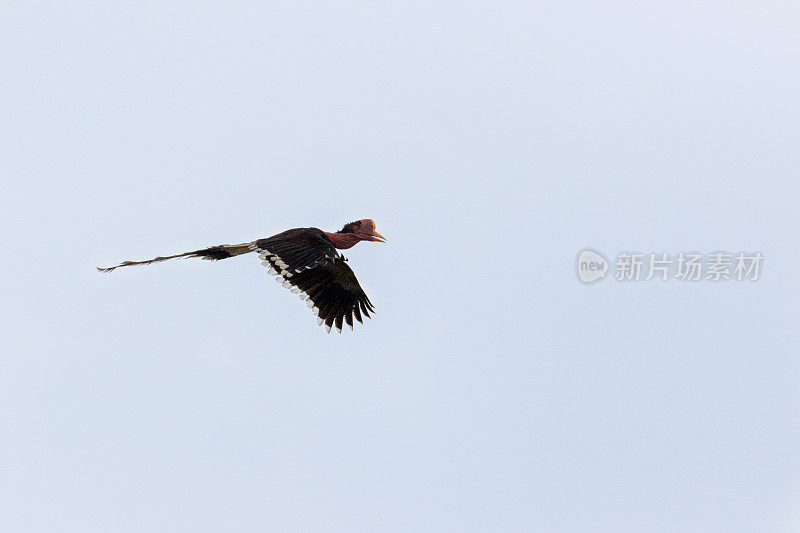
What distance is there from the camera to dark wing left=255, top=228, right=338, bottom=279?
70.7 feet

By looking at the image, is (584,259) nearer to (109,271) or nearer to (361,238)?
(361,238)

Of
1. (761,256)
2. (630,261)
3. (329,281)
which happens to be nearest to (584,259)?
(630,261)

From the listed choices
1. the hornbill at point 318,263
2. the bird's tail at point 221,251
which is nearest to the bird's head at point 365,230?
the hornbill at point 318,263

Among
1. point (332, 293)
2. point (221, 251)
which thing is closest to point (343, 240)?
point (332, 293)

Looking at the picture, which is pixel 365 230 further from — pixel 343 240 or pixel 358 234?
pixel 343 240

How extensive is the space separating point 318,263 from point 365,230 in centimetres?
180

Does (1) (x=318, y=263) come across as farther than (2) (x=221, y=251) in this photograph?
No

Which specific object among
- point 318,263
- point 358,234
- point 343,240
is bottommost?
point 318,263

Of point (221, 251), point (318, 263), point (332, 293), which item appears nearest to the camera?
point (318, 263)

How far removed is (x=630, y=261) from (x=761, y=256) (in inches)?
112

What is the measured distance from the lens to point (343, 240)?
22.9 metres

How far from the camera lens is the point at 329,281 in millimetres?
23922

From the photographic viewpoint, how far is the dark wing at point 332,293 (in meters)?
23.7

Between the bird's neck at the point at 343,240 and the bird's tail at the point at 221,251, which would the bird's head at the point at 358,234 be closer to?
the bird's neck at the point at 343,240
